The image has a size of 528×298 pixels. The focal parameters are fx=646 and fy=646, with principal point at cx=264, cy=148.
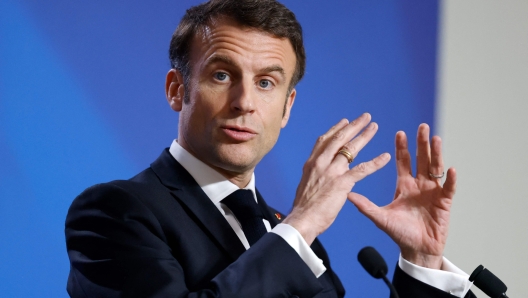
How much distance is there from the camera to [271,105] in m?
1.76

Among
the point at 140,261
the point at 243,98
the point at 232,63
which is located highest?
the point at 232,63

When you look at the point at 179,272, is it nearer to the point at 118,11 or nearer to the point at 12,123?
the point at 12,123

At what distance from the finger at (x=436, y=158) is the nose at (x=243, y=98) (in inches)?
20.1

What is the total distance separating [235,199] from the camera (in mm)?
1709

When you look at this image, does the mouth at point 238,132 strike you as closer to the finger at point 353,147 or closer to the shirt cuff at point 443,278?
the finger at point 353,147

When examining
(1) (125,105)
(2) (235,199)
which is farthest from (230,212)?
(1) (125,105)

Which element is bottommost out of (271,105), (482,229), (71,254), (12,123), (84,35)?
(482,229)

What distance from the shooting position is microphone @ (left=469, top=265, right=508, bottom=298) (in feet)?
5.21

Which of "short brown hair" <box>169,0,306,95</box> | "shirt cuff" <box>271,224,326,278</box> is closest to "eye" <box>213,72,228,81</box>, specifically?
"short brown hair" <box>169,0,306,95</box>

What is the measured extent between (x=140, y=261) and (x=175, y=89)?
2.18 ft

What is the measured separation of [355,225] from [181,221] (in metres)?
1.61

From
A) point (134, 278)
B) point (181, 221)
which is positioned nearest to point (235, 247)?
point (181, 221)

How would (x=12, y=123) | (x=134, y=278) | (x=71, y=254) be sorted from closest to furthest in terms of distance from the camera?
(x=134, y=278)
(x=71, y=254)
(x=12, y=123)

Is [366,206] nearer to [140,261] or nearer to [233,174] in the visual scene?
[233,174]
